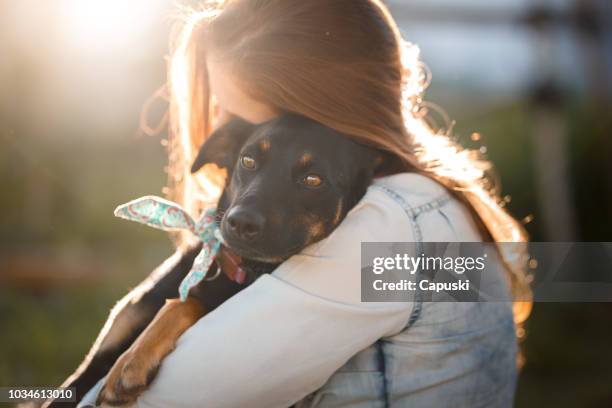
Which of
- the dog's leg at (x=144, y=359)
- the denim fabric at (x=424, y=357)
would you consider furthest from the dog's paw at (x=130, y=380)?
the denim fabric at (x=424, y=357)

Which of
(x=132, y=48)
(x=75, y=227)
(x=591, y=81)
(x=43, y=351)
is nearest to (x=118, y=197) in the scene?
(x=75, y=227)

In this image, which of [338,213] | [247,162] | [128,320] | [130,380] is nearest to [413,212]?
[338,213]

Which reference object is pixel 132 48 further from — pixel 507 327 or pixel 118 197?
pixel 507 327

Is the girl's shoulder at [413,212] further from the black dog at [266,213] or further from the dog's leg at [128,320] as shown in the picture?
the dog's leg at [128,320]

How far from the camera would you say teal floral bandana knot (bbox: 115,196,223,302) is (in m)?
1.87

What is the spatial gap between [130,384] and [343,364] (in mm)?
522

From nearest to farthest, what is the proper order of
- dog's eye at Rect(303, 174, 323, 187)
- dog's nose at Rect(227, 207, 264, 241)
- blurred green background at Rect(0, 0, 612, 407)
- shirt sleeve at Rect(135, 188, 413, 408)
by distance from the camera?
shirt sleeve at Rect(135, 188, 413, 408)
dog's nose at Rect(227, 207, 264, 241)
dog's eye at Rect(303, 174, 323, 187)
blurred green background at Rect(0, 0, 612, 407)

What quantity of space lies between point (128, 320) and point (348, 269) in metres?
0.82

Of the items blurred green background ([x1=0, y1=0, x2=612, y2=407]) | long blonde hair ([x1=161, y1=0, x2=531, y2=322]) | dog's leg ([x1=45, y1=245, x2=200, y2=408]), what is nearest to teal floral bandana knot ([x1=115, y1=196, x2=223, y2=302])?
dog's leg ([x1=45, y1=245, x2=200, y2=408])

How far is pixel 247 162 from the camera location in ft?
6.57

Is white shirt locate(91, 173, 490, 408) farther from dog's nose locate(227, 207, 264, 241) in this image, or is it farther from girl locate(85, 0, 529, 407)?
dog's nose locate(227, 207, 264, 241)

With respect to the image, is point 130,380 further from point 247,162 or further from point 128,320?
point 247,162

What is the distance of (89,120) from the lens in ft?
20.0

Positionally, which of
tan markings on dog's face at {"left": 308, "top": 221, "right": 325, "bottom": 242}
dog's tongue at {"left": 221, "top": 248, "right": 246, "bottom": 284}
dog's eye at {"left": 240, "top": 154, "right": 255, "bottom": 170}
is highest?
dog's eye at {"left": 240, "top": 154, "right": 255, "bottom": 170}
